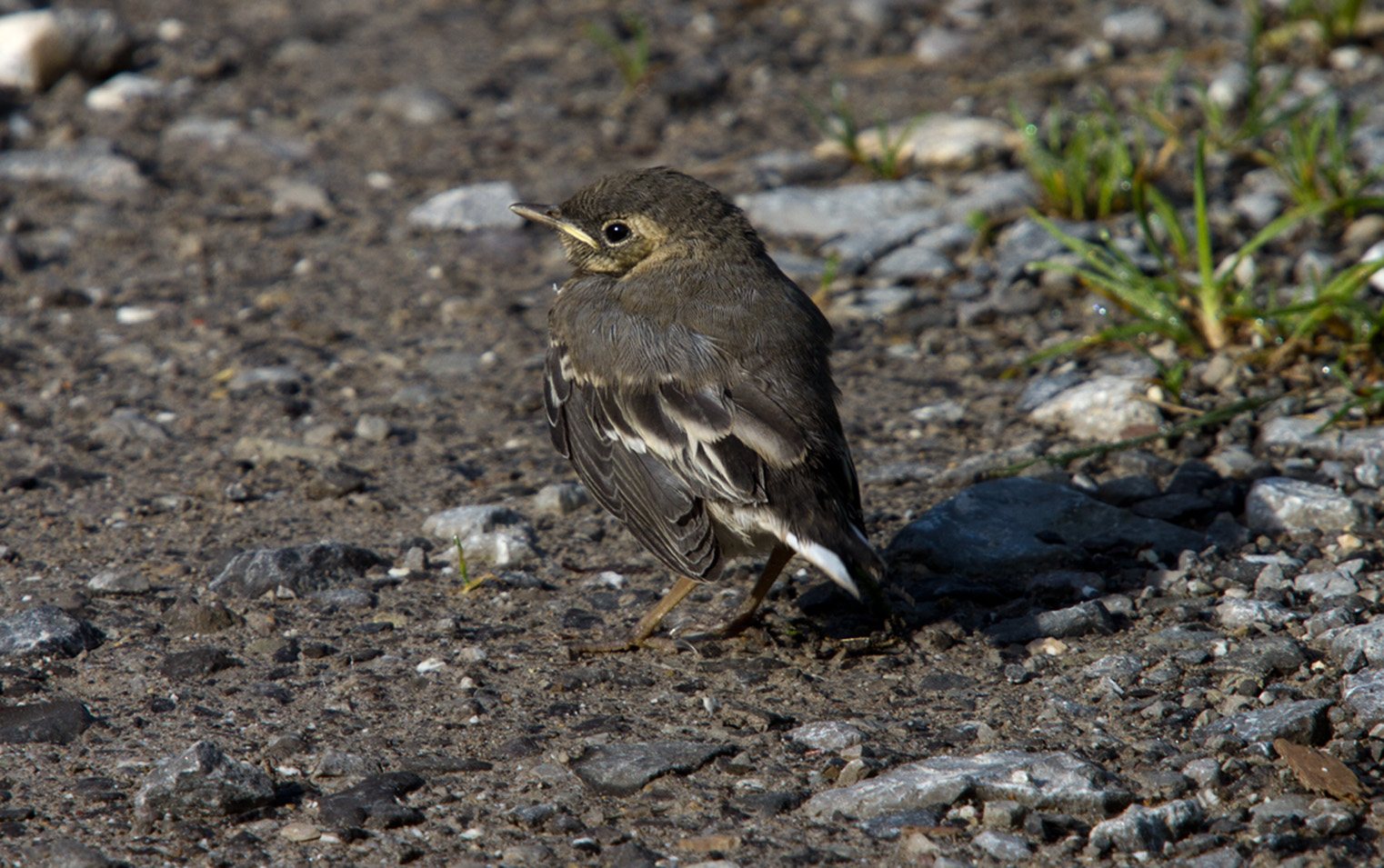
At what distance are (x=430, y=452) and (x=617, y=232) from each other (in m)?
1.41

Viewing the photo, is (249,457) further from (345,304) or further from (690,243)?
(690,243)

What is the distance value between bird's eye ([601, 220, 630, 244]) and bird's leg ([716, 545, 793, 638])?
54.2 inches

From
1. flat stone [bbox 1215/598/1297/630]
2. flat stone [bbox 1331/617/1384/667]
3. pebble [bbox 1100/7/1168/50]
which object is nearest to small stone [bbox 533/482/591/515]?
flat stone [bbox 1215/598/1297/630]

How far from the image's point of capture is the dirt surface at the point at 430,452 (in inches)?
144

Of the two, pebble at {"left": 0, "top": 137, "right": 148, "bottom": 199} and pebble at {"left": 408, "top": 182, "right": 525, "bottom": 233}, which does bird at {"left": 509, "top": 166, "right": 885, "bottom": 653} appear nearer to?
pebble at {"left": 408, "top": 182, "right": 525, "bottom": 233}

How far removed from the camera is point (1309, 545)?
15.6ft

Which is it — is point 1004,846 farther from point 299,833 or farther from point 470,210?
point 470,210

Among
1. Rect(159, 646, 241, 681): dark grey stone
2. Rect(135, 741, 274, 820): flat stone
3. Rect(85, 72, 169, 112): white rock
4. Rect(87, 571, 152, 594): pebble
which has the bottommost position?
Rect(87, 571, 152, 594): pebble

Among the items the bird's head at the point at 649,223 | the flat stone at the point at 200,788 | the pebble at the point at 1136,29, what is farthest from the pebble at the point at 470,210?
the flat stone at the point at 200,788

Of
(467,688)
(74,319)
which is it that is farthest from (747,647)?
(74,319)

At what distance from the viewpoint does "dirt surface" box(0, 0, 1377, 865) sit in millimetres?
3658

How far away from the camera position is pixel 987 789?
137 inches

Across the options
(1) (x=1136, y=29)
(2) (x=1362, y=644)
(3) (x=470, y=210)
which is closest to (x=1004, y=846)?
(2) (x=1362, y=644)

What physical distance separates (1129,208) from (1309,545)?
9.89 ft
